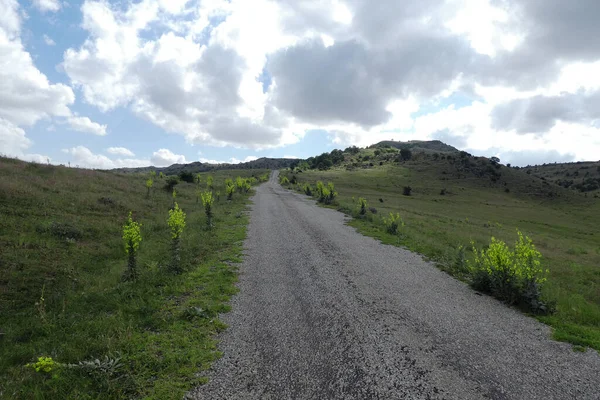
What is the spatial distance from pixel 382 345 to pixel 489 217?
51476 mm

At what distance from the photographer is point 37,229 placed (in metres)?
13.5

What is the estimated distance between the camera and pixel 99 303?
26.8 feet

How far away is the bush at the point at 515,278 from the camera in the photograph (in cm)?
825

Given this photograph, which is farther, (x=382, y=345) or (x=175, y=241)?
(x=175, y=241)

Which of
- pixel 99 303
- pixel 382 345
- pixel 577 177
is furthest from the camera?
pixel 577 177

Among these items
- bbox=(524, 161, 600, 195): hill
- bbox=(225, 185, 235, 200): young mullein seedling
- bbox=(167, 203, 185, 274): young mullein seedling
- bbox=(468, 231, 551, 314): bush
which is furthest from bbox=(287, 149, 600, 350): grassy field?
bbox=(524, 161, 600, 195): hill

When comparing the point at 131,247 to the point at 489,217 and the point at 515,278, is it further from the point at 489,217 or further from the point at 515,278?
the point at 489,217

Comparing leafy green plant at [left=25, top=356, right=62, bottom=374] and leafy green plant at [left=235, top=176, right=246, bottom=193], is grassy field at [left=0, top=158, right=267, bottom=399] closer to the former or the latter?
leafy green plant at [left=25, top=356, right=62, bottom=374]

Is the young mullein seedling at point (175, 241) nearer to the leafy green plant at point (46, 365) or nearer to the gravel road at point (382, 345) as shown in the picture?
the gravel road at point (382, 345)

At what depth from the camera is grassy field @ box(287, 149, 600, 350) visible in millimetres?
10800

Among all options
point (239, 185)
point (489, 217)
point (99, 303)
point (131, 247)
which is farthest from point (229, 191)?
point (489, 217)

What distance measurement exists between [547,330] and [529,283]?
182 cm

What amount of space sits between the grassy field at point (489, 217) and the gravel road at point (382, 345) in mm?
1422

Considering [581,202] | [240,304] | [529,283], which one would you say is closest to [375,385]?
[240,304]
